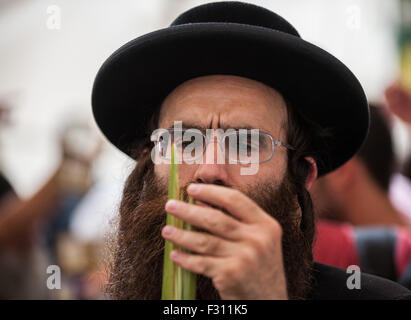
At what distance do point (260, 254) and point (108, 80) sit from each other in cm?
131

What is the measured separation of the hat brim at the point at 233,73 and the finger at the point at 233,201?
2.95 feet

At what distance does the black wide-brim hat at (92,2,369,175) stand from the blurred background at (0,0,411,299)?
2.51m

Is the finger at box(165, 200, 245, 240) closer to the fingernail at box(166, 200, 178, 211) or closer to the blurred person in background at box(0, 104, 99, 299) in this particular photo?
the fingernail at box(166, 200, 178, 211)

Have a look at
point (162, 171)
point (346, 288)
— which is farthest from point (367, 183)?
point (162, 171)

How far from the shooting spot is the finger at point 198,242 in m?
1.11

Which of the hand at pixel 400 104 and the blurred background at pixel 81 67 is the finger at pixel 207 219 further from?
the hand at pixel 400 104

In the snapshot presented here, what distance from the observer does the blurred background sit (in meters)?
4.76

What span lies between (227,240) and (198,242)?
0.24 ft

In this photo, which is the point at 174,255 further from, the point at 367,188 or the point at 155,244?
the point at 367,188

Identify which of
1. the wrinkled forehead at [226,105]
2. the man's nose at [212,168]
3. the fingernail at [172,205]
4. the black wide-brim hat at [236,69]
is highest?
the black wide-brim hat at [236,69]

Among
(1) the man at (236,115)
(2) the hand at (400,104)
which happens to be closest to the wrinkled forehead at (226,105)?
(1) the man at (236,115)

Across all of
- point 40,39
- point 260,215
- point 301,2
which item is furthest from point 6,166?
point 260,215

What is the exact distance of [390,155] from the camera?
3.77 meters
